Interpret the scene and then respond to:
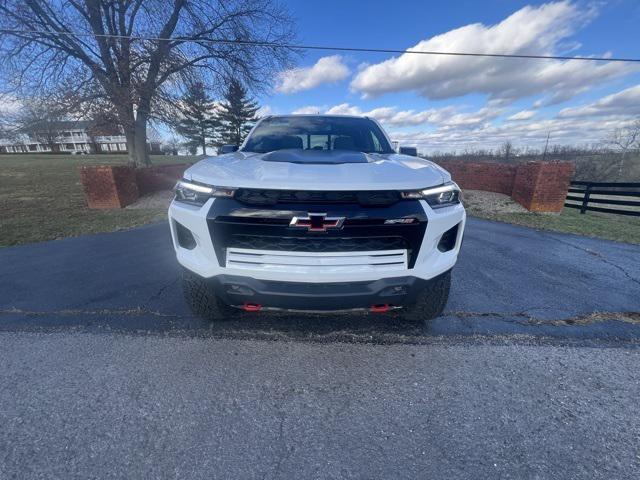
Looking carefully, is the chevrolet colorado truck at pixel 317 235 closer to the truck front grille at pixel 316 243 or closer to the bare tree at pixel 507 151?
the truck front grille at pixel 316 243

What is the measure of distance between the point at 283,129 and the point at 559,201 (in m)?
9.14

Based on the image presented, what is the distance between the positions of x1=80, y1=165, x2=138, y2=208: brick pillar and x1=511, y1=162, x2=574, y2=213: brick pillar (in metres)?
12.5

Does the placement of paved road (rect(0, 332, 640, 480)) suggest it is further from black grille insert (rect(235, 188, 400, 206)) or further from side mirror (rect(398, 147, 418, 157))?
side mirror (rect(398, 147, 418, 157))

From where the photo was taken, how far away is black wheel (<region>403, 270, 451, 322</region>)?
2.25m

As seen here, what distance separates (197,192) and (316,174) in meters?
0.82

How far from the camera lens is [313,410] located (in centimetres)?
171

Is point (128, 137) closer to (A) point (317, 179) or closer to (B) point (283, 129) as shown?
Answer: (B) point (283, 129)

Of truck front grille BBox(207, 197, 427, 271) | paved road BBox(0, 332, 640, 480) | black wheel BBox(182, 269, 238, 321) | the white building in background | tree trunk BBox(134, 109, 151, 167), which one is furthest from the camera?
the white building in background

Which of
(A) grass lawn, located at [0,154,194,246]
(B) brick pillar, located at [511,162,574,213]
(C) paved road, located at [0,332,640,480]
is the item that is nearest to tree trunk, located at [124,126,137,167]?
(A) grass lawn, located at [0,154,194,246]

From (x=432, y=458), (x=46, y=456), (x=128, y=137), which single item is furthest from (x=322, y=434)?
(x=128, y=137)

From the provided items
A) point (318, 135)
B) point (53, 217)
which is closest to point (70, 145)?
point (53, 217)

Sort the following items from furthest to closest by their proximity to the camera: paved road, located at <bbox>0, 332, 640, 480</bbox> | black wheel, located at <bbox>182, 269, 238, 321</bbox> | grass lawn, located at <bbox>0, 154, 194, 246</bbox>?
grass lawn, located at <bbox>0, 154, 194, 246</bbox>
black wheel, located at <bbox>182, 269, 238, 321</bbox>
paved road, located at <bbox>0, 332, 640, 480</bbox>

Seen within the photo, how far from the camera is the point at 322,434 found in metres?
1.56

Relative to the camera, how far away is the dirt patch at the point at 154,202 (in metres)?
9.26
